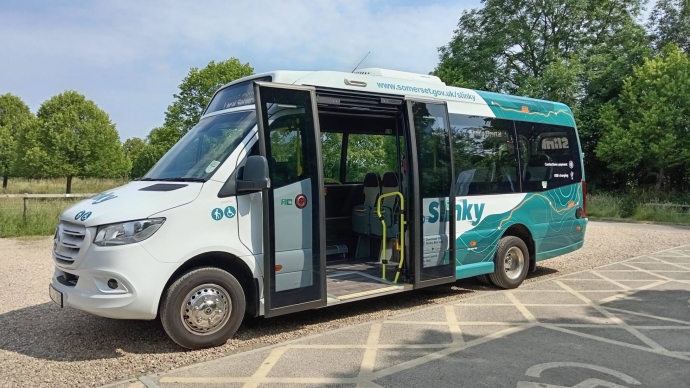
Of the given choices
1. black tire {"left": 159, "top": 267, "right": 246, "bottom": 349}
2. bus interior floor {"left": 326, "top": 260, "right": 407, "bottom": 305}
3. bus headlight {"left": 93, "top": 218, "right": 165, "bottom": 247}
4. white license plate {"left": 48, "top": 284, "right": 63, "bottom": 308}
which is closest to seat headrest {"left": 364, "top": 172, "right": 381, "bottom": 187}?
bus interior floor {"left": 326, "top": 260, "right": 407, "bottom": 305}

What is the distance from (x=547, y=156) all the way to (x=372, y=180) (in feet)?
9.79

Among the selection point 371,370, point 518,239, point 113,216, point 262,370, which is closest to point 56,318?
point 113,216

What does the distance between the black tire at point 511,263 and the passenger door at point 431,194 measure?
1.11 m

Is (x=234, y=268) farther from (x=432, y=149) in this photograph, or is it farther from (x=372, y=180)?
(x=372, y=180)

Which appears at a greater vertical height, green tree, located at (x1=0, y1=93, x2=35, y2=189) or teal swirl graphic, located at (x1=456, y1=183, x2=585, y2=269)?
green tree, located at (x1=0, y1=93, x2=35, y2=189)

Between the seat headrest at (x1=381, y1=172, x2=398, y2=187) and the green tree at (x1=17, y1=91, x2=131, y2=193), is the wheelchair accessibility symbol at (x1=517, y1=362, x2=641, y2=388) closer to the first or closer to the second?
the seat headrest at (x1=381, y1=172, x2=398, y2=187)

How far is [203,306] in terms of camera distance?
482 cm

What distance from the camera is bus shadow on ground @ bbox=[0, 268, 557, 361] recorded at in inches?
196

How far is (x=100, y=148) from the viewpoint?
36.4 m

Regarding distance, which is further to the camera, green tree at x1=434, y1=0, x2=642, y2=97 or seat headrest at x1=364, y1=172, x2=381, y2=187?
green tree at x1=434, y1=0, x2=642, y2=97

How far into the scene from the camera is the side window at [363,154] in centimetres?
880

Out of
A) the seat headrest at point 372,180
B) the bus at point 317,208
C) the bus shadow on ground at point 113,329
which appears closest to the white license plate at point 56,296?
the bus at point 317,208

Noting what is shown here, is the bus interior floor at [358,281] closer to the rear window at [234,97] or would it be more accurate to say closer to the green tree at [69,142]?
the rear window at [234,97]

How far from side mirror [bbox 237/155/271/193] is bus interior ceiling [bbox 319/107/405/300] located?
94.6 inches
